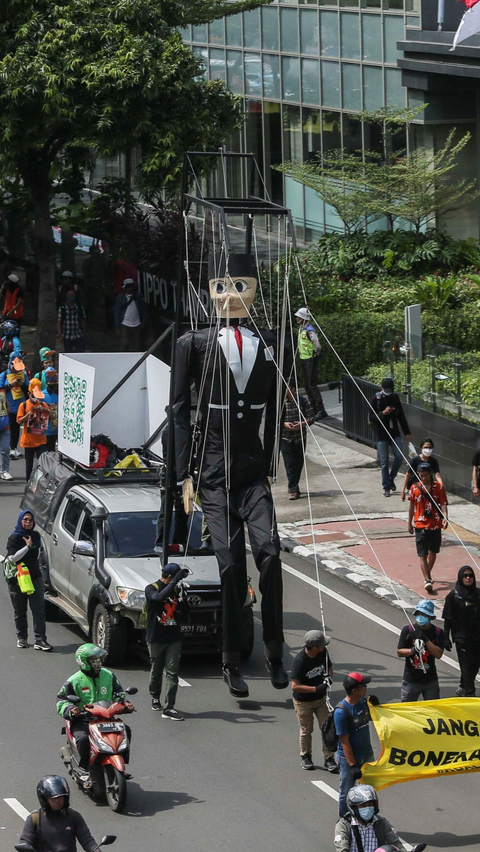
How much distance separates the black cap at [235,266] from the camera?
35.8ft

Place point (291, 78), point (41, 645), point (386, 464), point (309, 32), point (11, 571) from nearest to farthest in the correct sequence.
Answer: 1. point (11, 571)
2. point (41, 645)
3. point (386, 464)
4. point (309, 32)
5. point (291, 78)

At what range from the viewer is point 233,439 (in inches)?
436

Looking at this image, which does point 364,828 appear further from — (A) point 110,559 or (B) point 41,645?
(B) point 41,645

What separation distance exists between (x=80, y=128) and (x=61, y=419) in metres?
10.2

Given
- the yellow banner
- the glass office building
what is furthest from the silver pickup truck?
the glass office building

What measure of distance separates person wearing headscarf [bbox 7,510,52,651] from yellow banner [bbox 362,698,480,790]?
5097mm

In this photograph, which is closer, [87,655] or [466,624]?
[87,655]

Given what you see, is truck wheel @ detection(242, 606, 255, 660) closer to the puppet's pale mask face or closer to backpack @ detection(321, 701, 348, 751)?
backpack @ detection(321, 701, 348, 751)

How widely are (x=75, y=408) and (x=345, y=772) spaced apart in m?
6.80

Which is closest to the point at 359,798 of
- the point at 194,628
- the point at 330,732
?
the point at 330,732

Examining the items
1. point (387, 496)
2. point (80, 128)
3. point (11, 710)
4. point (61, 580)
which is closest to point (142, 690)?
point (11, 710)

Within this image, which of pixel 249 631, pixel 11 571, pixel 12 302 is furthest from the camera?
pixel 12 302

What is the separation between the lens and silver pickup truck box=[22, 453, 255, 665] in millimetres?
13117

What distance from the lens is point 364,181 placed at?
99.0ft
